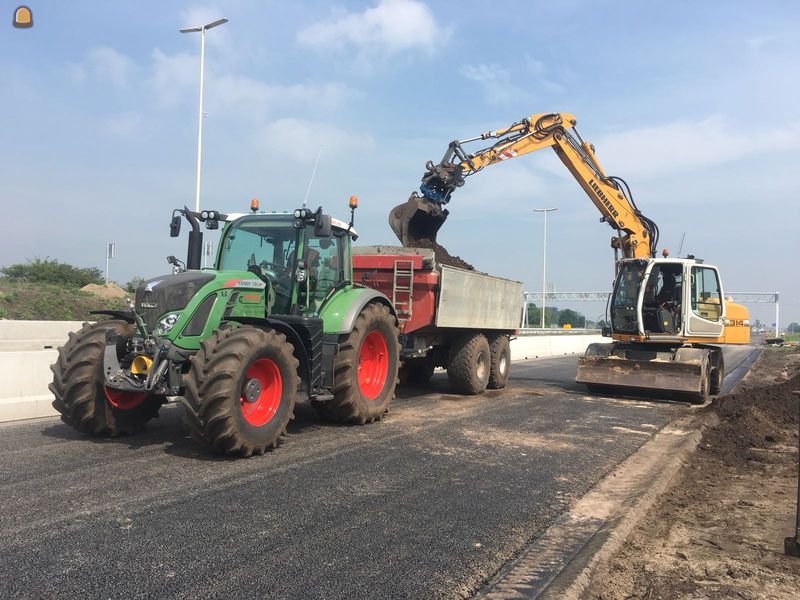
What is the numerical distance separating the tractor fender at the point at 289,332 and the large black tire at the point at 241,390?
136mm

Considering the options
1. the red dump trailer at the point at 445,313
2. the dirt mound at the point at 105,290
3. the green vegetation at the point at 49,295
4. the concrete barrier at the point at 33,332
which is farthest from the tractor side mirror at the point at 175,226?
the dirt mound at the point at 105,290

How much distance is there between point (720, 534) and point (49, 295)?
33559 mm

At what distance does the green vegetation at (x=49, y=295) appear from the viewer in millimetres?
29469

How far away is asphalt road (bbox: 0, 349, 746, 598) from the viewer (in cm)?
355

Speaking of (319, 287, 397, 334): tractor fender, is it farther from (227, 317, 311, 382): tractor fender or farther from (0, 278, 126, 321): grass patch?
(0, 278, 126, 321): grass patch

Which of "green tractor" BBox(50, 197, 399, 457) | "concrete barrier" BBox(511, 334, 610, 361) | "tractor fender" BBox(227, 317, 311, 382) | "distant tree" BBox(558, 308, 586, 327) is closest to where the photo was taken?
"green tractor" BBox(50, 197, 399, 457)

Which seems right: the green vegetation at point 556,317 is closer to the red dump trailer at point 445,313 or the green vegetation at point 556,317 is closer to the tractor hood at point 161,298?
the red dump trailer at point 445,313

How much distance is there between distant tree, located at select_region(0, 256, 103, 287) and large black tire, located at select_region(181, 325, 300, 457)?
3719 cm

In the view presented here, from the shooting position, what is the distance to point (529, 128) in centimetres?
1366

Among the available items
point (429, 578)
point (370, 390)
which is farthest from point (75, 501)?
point (370, 390)

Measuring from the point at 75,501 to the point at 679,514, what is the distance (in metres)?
4.65

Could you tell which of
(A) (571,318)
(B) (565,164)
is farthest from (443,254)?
(A) (571,318)

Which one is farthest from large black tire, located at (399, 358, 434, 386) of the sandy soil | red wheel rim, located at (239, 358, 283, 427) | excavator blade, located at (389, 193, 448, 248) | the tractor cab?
red wheel rim, located at (239, 358, 283, 427)

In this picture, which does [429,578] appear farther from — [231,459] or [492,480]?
[231,459]
